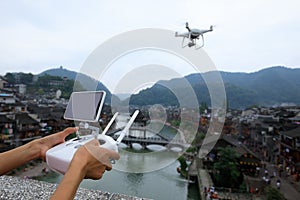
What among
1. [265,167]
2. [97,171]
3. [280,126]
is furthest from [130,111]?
[265,167]

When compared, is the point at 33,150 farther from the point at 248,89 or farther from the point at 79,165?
the point at 248,89

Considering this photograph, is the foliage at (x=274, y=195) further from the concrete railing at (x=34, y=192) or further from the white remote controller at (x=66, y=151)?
the white remote controller at (x=66, y=151)

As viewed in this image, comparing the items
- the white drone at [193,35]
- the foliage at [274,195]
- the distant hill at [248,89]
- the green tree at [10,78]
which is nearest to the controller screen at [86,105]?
the distant hill at [248,89]

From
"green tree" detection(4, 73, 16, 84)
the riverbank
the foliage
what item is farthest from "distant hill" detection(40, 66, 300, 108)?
"green tree" detection(4, 73, 16, 84)

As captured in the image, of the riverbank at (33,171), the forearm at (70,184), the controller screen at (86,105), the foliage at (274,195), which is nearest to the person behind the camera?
the forearm at (70,184)

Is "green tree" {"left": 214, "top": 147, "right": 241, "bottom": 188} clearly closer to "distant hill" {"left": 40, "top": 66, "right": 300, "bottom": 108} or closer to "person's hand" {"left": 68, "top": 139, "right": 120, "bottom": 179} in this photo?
"distant hill" {"left": 40, "top": 66, "right": 300, "bottom": 108}

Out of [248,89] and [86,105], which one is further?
[248,89]

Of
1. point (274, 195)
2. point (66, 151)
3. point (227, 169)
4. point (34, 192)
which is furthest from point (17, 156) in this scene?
point (227, 169)
